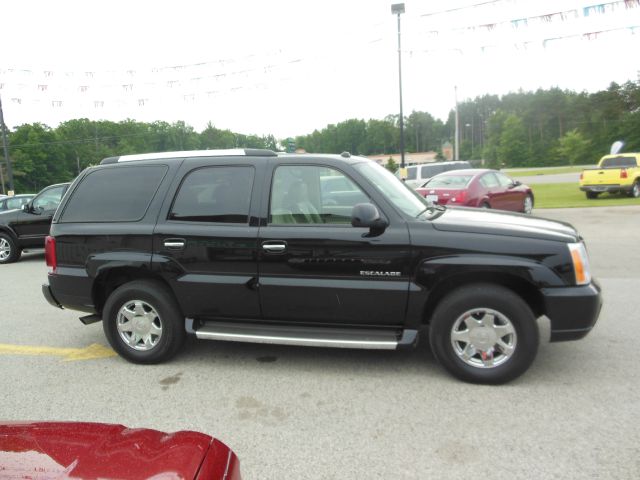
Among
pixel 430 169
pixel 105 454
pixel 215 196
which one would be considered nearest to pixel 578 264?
pixel 215 196

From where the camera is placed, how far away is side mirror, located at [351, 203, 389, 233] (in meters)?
3.69

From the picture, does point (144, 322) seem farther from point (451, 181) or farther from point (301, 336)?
point (451, 181)

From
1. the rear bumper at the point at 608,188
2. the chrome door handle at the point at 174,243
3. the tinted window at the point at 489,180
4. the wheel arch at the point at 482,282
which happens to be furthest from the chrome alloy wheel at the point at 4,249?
the rear bumper at the point at 608,188

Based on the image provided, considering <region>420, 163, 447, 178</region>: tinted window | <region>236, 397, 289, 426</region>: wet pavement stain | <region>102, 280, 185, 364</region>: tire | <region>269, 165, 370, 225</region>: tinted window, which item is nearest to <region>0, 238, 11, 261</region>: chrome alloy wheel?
<region>102, 280, 185, 364</region>: tire

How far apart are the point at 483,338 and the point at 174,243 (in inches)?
105

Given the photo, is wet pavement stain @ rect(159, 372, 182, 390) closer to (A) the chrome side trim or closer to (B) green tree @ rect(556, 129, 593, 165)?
(A) the chrome side trim

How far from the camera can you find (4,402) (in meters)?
3.76

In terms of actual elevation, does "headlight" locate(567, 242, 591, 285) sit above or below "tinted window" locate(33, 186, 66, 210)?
below

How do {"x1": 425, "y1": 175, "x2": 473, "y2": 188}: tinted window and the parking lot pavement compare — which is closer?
{"x1": 425, "y1": 175, "x2": 473, "y2": 188}: tinted window

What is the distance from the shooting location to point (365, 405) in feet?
11.6

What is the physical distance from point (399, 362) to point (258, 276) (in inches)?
56.9

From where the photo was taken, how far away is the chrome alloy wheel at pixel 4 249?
11430 mm

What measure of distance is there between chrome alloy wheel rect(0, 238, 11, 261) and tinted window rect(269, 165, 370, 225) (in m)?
10.1

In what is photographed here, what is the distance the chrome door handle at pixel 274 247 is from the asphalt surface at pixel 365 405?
1.06 meters
